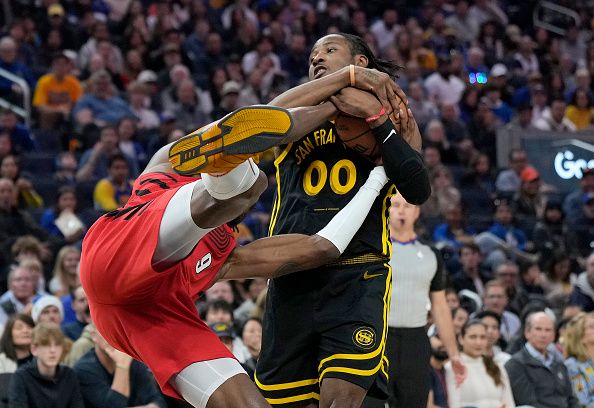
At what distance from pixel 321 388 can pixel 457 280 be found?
271 inches

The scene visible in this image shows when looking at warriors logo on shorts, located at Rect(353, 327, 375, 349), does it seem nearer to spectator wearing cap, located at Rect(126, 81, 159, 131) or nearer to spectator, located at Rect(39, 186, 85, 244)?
spectator, located at Rect(39, 186, 85, 244)

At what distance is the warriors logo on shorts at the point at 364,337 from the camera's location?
495 centimetres

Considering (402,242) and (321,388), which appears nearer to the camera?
(321,388)

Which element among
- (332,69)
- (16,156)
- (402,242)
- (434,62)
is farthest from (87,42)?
(332,69)

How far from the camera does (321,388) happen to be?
16.2 ft

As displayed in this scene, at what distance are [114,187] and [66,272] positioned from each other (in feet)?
5.92

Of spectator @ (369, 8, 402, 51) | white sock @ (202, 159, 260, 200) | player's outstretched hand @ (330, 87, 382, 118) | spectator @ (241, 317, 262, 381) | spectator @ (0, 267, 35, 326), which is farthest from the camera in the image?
spectator @ (369, 8, 402, 51)

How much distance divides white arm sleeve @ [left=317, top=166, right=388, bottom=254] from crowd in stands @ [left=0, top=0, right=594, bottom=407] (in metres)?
1.36

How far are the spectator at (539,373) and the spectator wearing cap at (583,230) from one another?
4.16 meters

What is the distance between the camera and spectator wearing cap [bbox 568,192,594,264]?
1357cm

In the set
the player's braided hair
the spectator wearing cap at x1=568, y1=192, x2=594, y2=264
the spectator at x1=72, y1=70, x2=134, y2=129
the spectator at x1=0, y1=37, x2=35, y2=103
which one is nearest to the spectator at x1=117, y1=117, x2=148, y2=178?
the spectator at x1=72, y1=70, x2=134, y2=129

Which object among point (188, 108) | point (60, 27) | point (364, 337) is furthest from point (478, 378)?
point (60, 27)

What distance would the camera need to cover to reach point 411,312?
713 cm

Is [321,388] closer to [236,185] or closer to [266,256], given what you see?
[266,256]
